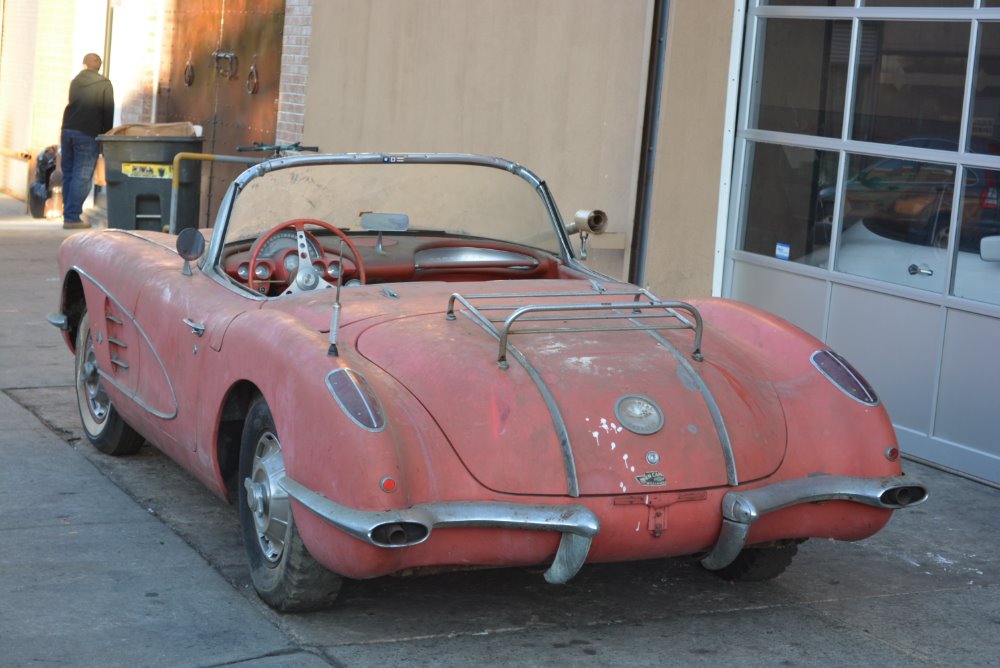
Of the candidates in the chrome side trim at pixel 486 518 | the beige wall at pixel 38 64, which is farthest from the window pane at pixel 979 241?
the beige wall at pixel 38 64

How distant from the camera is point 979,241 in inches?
270

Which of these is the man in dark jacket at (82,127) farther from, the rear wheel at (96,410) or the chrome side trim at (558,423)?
the chrome side trim at (558,423)

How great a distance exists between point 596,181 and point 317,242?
12.2ft

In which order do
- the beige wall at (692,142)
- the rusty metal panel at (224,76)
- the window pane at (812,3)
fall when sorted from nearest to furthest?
the window pane at (812,3) < the beige wall at (692,142) < the rusty metal panel at (224,76)

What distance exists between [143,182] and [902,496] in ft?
27.8

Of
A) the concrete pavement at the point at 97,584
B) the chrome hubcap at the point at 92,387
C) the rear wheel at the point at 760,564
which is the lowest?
the concrete pavement at the point at 97,584

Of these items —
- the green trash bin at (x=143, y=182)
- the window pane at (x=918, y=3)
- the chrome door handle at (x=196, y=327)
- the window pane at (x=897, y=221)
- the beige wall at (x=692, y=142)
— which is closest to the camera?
the chrome door handle at (x=196, y=327)

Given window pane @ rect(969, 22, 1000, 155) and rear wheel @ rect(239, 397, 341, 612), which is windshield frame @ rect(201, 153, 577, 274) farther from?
window pane @ rect(969, 22, 1000, 155)

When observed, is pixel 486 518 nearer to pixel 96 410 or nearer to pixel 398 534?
pixel 398 534

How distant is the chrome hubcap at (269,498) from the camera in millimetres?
4484

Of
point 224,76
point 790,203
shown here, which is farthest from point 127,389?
point 224,76

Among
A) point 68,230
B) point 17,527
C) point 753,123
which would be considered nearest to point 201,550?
point 17,527

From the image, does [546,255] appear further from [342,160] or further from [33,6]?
[33,6]

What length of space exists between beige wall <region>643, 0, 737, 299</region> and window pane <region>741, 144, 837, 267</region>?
0.73 ft
